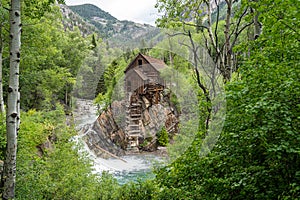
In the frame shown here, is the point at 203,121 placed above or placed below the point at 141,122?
above

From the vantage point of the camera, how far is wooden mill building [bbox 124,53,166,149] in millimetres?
4523

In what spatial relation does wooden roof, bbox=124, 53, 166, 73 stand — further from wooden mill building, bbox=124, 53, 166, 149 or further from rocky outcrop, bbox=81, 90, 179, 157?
rocky outcrop, bbox=81, 90, 179, 157

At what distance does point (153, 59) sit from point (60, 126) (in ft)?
14.0

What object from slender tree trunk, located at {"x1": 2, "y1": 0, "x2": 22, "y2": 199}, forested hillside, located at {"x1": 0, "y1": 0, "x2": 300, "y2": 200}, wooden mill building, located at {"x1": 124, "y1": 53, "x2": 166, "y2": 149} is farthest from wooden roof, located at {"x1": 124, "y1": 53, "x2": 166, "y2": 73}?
slender tree trunk, located at {"x1": 2, "y1": 0, "x2": 22, "y2": 199}

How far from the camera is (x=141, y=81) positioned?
4578 mm

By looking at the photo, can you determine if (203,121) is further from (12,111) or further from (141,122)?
(12,111)

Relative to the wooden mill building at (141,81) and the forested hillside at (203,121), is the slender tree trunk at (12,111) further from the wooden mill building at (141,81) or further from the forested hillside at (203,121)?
the wooden mill building at (141,81)

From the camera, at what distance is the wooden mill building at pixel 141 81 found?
4523 mm

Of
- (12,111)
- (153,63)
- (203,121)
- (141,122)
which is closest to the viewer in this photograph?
(12,111)

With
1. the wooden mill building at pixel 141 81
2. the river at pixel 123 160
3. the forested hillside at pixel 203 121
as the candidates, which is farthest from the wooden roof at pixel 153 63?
the river at pixel 123 160

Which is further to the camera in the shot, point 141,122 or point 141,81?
point 141,122

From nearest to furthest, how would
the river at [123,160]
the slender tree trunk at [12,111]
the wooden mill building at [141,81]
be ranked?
the slender tree trunk at [12,111] → the wooden mill building at [141,81] → the river at [123,160]

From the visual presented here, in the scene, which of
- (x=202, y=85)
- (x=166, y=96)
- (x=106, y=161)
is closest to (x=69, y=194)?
(x=106, y=161)

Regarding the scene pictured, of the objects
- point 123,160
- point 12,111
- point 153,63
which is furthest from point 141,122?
point 12,111
